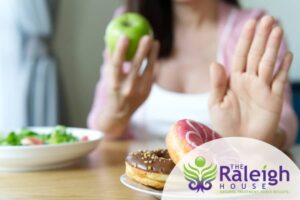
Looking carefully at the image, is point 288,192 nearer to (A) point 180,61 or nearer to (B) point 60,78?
(A) point 180,61

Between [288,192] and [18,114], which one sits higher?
[288,192]

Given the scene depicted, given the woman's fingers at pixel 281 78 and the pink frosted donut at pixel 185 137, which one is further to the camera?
the woman's fingers at pixel 281 78

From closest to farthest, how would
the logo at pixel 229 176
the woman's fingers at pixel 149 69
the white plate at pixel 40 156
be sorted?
the logo at pixel 229 176, the white plate at pixel 40 156, the woman's fingers at pixel 149 69

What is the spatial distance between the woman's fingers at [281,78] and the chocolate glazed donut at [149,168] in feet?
1.01

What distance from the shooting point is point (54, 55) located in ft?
7.86

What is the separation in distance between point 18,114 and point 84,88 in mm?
451

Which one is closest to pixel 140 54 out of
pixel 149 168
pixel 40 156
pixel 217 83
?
pixel 217 83

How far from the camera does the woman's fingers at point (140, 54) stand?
3.86 feet

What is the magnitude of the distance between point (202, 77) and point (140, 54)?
0.37 m

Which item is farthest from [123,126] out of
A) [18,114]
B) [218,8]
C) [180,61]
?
[18,114]

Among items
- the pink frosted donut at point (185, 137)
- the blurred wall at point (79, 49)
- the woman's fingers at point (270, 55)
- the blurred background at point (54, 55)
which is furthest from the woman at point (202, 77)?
the blurred wall at point (79, 49)

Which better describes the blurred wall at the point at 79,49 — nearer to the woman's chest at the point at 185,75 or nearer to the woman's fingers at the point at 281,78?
the woman's chest at the point at 185,75

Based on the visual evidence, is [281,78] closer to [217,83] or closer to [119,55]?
[217,83]

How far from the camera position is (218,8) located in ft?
5.26
